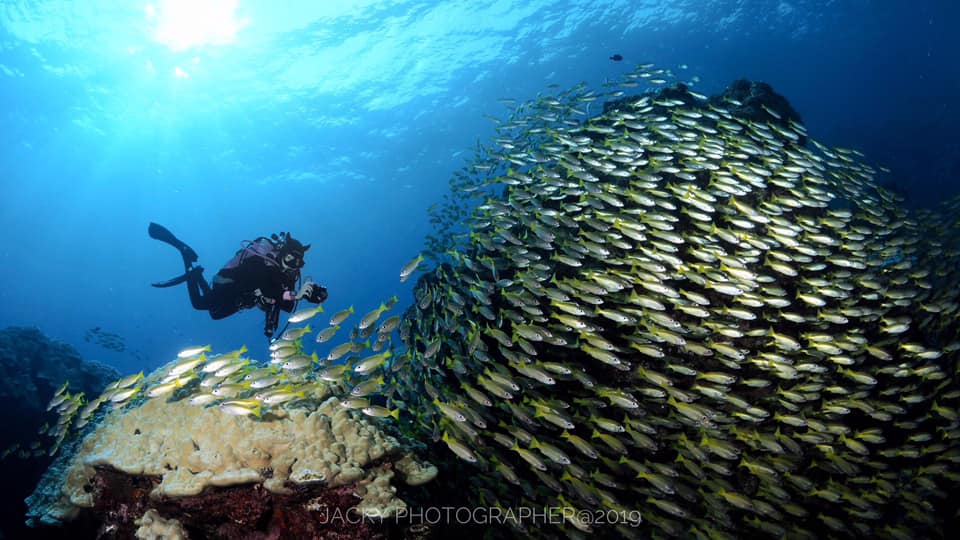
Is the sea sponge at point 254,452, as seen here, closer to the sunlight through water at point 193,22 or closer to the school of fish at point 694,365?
the school of fish at point 694,365

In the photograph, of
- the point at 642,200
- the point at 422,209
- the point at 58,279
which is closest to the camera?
the point at 642,200

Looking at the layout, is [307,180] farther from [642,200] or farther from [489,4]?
[642,200]

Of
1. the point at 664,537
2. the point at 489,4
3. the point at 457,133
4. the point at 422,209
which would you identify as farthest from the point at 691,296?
the point at 422,209

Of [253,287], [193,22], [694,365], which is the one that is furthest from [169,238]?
[193,22]

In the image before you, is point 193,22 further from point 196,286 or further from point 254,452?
point 254,452

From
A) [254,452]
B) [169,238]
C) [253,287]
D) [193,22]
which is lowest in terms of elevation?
[254,452]

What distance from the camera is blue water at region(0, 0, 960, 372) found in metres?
25.8

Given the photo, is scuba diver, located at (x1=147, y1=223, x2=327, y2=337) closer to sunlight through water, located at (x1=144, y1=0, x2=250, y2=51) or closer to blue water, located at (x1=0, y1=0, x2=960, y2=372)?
blue water, located at (x1=0, y1=0, x2=960, y2=372)

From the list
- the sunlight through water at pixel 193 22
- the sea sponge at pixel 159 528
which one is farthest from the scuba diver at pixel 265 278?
the sunlight through water at pixel 193 22

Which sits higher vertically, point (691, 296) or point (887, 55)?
point (887, 55)

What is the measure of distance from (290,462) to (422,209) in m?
62.3

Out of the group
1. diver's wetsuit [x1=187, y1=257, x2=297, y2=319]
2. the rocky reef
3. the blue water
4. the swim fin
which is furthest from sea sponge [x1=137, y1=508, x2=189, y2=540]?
the blue water

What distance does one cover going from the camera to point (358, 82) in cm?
3144

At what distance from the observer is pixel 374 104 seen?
1364 inches
